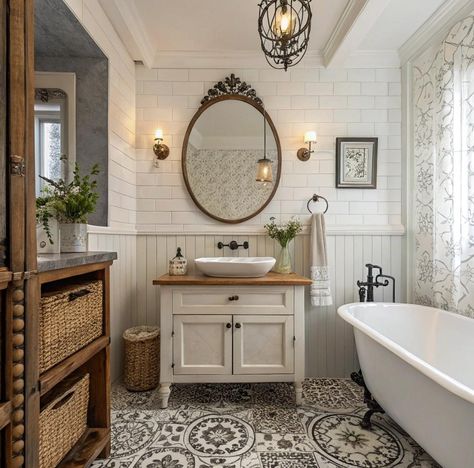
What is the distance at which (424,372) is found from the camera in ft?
4.04

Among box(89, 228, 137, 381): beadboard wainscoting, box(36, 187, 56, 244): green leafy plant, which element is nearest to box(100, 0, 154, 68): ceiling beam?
box(36, 187, 56, 244): green leafy plant

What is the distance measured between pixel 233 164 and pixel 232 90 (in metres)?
0.63

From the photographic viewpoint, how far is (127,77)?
2.43 meters

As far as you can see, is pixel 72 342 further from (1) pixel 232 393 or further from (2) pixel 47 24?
(2) pixel 47 24

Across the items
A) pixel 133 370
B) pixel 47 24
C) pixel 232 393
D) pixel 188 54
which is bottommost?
pixel 232 393

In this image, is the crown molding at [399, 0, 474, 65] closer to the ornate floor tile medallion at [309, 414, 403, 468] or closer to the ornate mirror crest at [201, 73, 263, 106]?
the ornate mirror crest at [201, 73, 263, 106]

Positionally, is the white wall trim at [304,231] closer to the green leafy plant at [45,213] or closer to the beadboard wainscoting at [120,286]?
the beadboard wainscoting at [120,286]

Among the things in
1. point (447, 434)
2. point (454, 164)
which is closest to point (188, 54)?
point (454, 164)

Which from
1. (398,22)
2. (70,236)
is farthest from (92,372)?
(398,22)

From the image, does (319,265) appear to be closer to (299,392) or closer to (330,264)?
(330,264)

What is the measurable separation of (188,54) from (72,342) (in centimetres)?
235

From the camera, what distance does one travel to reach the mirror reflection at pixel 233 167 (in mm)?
2562

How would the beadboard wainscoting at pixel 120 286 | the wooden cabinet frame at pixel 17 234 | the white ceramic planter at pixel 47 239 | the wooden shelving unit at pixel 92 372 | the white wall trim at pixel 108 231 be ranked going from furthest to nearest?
the beadboard wainscoting at pixel 120 286, the white wall trim at pixel 108 231, the white ceramic planter at pixel 47 239, the wooden shelving unit at pixel 92 372, the wooden cabinet frame at pixel 17 234

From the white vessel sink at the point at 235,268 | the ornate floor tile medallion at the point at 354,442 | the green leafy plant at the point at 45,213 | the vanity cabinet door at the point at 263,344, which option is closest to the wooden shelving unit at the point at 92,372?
the green leafy plant at the point at 45,213
